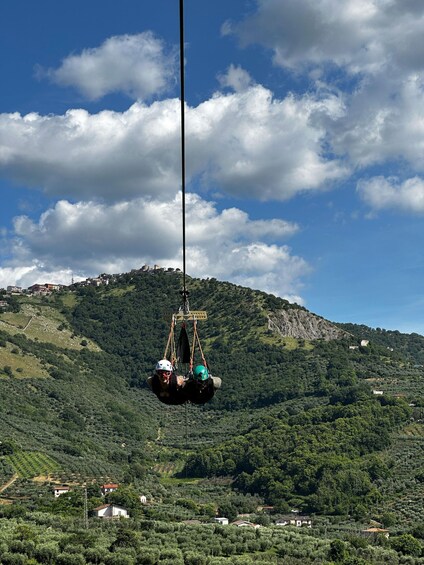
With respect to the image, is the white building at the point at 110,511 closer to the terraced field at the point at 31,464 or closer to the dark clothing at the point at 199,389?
the terraced field at the point at 31,464

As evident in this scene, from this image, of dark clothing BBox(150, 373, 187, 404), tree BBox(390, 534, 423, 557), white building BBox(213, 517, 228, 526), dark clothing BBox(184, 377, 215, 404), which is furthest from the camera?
white building BBox(213, 517, 228, 526)

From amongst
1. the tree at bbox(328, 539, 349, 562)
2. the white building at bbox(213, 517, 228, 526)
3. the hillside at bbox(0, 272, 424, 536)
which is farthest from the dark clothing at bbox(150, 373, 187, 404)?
the hillside at bbox(0, 272, 424, 536)

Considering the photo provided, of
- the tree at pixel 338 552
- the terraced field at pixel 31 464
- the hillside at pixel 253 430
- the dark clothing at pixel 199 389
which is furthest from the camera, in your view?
the hillside at pixel 253 430

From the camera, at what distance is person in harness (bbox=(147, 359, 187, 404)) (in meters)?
19.1

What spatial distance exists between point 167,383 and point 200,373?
0.85 m

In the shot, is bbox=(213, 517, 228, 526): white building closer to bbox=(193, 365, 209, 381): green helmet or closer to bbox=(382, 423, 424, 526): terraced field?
bbox=(382, 423, 424, 526): terraced field

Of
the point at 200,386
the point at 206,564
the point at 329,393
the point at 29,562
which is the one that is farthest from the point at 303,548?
the point at 329,393

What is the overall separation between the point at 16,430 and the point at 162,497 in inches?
1423

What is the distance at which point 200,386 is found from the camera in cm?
1944

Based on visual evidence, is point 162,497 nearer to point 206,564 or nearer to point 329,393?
point 206,564

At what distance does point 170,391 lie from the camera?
19391 mm

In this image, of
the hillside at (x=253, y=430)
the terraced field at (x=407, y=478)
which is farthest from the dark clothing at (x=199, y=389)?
the hillside at (x=253, y=430)

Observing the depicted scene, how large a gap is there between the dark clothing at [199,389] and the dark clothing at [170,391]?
13 cm

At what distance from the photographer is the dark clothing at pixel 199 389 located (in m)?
19.4
